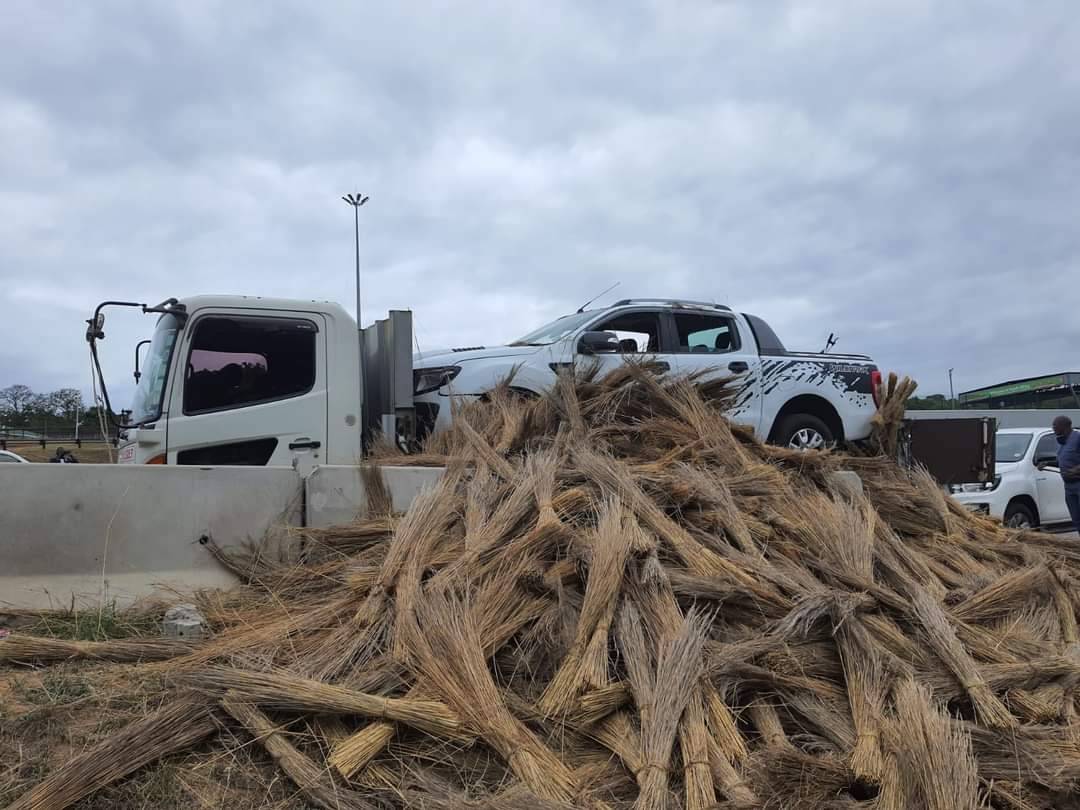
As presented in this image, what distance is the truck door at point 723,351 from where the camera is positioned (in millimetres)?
8703

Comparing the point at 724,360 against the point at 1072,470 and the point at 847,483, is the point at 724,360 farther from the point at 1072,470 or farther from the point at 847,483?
the point at 1072,470

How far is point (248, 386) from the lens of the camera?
6.25 m

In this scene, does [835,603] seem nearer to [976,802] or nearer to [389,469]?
[976,802]

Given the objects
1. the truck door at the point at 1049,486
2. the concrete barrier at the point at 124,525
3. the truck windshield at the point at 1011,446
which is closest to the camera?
the concrete barrier at the point at 124,525

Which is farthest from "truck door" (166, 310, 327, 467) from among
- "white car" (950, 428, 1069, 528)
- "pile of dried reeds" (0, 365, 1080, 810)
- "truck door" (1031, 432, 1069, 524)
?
"truck door" (1031, 432, 1069, 524)

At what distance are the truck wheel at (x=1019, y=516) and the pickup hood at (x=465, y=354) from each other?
841cm

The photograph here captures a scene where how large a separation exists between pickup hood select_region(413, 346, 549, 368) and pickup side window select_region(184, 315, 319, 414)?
137cm

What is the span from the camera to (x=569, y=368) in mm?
6891

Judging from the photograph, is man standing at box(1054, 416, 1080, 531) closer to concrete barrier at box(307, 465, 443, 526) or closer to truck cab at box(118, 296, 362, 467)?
concrete barrier at box(307, 465, 443, 526)

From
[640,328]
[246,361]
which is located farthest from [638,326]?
[246,361]

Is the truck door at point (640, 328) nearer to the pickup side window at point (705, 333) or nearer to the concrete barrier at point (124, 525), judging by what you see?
the pickup side window at point (705, 333)

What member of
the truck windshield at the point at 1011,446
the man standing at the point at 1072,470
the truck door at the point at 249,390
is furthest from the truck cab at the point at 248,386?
the truck windshield at the point at 1011,446

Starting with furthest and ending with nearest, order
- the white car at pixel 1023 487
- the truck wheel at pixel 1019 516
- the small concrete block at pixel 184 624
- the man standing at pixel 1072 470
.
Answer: the truck wheel at pixel 1019 516 → the white car at pixel 1023 487 → the man standing at pixel 1072 470 → the small concrete block at pixel 184 624

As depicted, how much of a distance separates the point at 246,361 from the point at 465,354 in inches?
85.1
